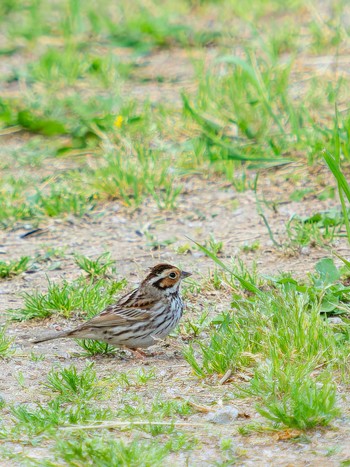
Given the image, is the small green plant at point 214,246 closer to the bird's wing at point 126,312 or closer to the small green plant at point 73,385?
the bird's wing at point 126,312

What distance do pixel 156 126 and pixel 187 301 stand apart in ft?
11.1

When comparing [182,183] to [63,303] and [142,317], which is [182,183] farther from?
[142,317]

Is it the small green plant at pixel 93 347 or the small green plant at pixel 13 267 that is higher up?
the small green plant at pixel 93 347

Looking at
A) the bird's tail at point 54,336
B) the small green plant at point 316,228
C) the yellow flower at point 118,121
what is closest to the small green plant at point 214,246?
the small green plant at point 316,228

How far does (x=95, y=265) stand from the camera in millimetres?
7199

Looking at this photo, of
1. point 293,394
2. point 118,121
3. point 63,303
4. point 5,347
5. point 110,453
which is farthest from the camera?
point 118,121

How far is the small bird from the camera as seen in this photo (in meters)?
6.01

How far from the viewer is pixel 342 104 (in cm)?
973

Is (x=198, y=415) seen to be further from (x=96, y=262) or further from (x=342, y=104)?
(x=342, y=104)

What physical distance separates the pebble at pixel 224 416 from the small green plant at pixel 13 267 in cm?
294

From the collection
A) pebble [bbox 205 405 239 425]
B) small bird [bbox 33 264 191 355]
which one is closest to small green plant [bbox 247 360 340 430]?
pebble [bbox 205 405 239 425]

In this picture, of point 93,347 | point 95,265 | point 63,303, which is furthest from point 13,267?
point 93,347

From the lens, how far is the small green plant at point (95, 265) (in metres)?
7.20

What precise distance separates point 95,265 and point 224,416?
99.2 inches
